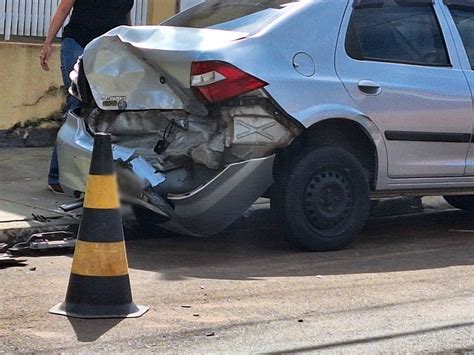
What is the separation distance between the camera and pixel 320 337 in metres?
4.94

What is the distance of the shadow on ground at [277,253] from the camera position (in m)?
6.35

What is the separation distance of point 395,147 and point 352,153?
0.29 metres

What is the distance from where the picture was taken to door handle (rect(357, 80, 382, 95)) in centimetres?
673

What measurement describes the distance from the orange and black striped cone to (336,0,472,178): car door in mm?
2123

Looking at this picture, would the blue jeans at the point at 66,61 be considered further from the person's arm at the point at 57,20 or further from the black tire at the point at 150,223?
the black tire at the point at 150,223

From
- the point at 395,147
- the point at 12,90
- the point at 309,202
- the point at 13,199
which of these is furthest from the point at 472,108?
the point at 12,90

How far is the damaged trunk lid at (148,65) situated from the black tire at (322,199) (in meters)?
0.74

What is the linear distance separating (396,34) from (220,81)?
1.55 meters

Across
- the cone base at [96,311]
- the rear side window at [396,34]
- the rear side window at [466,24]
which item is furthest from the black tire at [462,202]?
the cone base at [96,311]

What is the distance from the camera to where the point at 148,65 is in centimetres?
650

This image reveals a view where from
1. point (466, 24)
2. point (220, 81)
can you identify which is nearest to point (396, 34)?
point (466, 24)

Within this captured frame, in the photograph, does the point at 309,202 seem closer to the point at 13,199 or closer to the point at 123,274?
the point at 123,274

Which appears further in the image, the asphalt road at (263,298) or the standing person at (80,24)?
the standing person at (80,24)

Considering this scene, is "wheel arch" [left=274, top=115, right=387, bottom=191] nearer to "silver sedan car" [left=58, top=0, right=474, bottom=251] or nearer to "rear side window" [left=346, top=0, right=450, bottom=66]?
"silver sedan car" [left=58, top=0, right=474, bottom=251]
